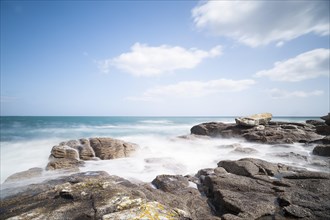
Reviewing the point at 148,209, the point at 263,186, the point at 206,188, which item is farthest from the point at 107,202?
the point at 263,186

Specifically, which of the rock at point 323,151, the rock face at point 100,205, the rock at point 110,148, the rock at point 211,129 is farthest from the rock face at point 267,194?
the rock at point 211,129

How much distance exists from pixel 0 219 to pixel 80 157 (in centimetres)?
855

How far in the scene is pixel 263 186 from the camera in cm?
664

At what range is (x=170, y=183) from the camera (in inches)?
285

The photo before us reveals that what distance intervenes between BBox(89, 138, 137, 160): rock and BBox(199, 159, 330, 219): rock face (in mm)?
6782

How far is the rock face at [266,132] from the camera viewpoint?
17.0 metres

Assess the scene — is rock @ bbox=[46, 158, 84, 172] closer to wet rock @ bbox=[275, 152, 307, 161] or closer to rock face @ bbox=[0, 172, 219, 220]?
rock face @ bbox=[0, 172, 219, 220]

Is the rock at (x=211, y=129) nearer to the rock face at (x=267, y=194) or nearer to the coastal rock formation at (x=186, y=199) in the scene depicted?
the rock face at (x=267, y=194)

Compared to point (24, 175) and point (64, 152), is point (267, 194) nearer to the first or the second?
point (24, 175)

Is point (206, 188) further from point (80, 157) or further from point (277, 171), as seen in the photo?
point (80, 157)

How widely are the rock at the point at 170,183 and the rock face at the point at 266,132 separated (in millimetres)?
12473

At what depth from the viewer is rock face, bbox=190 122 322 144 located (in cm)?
1703

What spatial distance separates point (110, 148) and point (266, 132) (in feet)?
45.1

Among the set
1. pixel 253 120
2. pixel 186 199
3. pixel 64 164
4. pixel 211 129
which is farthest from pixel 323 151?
pixel 64 164
